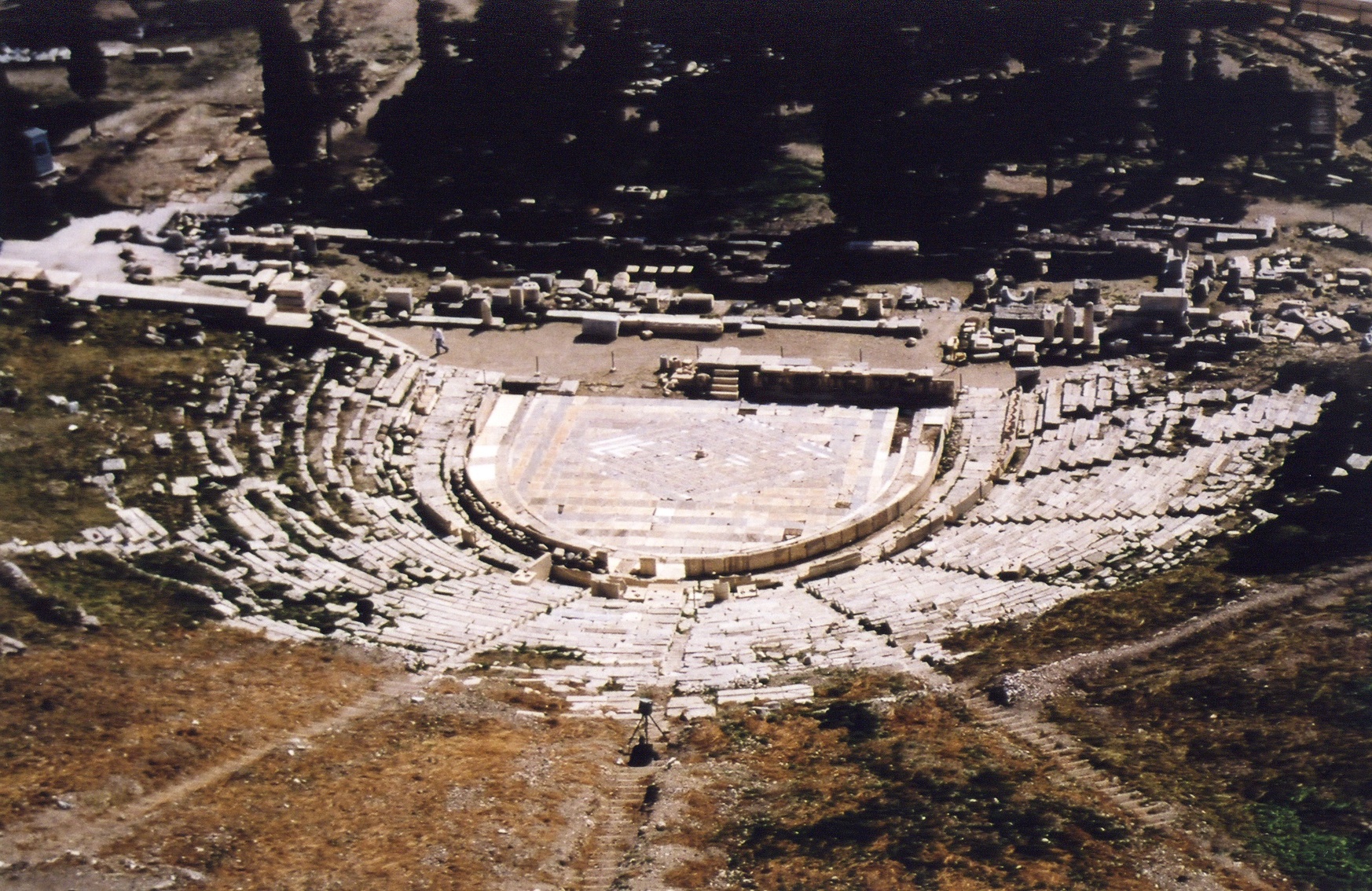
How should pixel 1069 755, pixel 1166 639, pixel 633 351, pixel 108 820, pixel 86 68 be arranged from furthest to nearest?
pixel 86 68 → pixel 633 351 → pixel 1166 639 → pixel 1069 755 → pixel 108 820

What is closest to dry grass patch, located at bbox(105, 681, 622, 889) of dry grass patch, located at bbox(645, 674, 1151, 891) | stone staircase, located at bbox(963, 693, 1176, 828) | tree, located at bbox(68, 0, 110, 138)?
dry grass patch, located at bbox(645, 674, 1151, 891)

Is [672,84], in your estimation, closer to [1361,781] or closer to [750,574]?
[750,574]

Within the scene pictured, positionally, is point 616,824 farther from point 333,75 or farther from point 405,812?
point 333,75

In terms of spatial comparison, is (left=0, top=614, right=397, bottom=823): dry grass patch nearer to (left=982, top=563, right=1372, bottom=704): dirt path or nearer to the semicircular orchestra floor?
the semicircular orchestra floor

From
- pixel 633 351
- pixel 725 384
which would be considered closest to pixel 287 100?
pixel 633 351

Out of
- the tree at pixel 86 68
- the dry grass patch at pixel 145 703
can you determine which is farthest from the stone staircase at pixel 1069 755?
the tree at pixel 86 68

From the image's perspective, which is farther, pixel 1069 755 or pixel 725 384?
pixel 725 384

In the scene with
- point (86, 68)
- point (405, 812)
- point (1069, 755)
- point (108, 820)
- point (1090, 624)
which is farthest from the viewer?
point (86, 68)

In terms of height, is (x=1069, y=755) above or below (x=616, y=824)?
above
